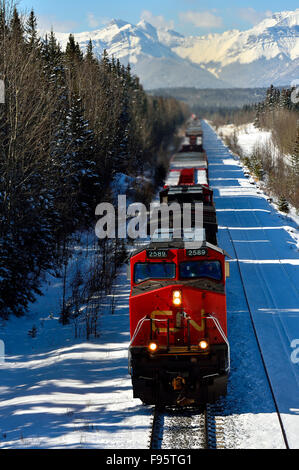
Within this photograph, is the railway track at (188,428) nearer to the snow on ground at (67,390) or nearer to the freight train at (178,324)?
the snow on ground at (67,390)

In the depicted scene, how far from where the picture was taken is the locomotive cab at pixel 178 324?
9.52 meters

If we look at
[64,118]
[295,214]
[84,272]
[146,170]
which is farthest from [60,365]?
[146,170]

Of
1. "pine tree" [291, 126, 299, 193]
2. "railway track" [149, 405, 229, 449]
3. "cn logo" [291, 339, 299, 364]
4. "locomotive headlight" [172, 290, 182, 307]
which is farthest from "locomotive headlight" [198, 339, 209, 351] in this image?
"pine tree" [291, 126, 299, 193]

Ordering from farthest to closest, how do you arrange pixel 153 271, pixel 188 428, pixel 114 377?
pixel 114 377 → pixel 153 271 → pixel 188 428

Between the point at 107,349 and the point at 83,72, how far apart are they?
2821cm

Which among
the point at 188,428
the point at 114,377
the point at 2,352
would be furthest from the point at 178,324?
the point at 2,352

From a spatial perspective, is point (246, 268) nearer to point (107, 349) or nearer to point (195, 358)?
point (107, 349)

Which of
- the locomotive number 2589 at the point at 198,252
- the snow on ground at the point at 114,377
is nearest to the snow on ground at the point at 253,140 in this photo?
the snow on ground at the point at 114,377

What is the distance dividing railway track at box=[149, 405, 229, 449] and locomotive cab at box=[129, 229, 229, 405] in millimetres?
426

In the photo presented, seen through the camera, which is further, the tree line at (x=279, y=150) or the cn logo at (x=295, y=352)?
the tree line at (x=279, y=150)

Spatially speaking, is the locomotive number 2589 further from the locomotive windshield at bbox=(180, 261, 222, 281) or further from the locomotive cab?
the locomotive windshield at bbox=(180, 261, 222, 281)

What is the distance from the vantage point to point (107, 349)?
13.7 m

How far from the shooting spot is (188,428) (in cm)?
938

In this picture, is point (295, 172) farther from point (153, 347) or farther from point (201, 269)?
point (153, 347)
